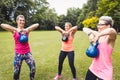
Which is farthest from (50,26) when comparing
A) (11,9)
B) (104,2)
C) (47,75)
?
(47,75)

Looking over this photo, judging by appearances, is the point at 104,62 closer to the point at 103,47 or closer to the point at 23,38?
the point at 103,47

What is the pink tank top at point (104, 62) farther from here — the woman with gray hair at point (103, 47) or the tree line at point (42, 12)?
the tree line at point (42, 12)

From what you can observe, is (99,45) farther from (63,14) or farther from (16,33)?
(63,14)

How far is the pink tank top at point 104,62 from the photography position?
4250 millimetres

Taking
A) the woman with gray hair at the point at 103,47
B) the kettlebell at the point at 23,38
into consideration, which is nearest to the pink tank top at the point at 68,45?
the kettlebell at the point at 23,38

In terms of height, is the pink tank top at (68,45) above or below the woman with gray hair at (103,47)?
below

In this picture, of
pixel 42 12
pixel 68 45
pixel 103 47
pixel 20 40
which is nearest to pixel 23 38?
pixel 20 40

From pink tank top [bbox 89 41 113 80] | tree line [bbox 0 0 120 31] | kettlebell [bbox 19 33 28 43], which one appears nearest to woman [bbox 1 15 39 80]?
kettlebell [bbox 19 33 28 43]

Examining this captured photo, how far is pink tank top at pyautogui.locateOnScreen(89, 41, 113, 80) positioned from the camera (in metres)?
4.25

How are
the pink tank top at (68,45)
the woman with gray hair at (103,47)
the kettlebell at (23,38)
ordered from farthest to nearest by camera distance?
the pink tank top at (68,45) < the kettlebell at (23,38) < the woman with gray hair at (103,47)

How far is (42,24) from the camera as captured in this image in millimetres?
67250

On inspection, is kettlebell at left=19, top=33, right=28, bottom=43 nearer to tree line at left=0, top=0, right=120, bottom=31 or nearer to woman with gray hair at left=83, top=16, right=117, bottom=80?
woman with gray hair at left=83, top=16, right=117, bottom=80

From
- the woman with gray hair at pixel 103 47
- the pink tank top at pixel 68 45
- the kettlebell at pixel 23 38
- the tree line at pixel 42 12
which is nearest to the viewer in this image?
the woman with gray hair at pixel 103 47

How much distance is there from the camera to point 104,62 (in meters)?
4.31
